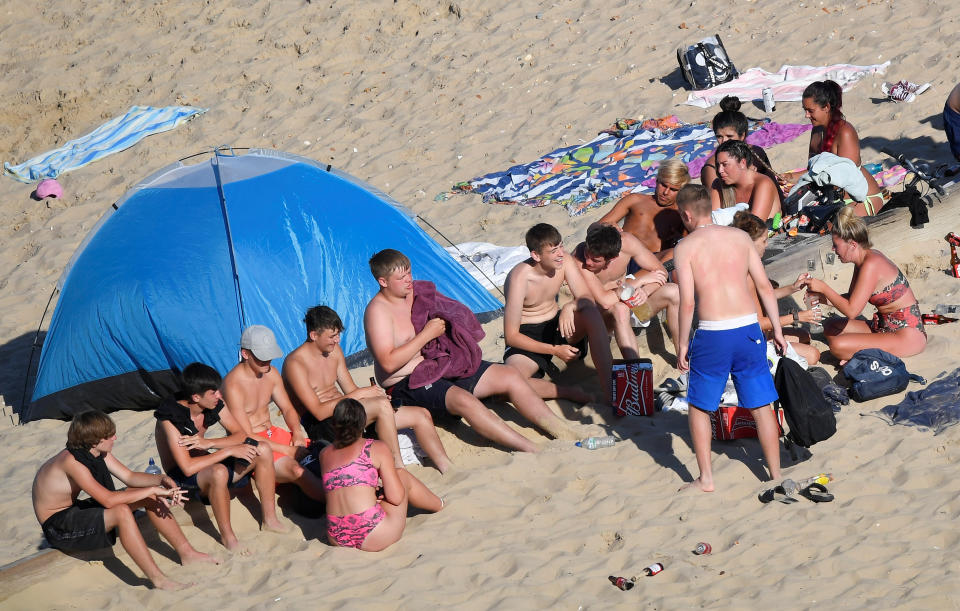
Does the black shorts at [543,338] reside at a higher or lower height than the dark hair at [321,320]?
lower

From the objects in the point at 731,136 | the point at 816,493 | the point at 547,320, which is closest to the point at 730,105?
the point at 731,136

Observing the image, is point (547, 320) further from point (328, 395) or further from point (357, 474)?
point (357, 474)

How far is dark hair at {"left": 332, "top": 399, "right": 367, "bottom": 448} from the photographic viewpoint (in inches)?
203

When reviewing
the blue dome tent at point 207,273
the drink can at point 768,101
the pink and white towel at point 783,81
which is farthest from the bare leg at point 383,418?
the pink and white towel at point 783,81

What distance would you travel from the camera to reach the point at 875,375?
589 centimetres

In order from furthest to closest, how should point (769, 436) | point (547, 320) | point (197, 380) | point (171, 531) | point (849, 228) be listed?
1. point (547, 320)
2. point (849, 228)
3. point (197, 380)
4. point (171, 531)
5. point (769, 436)

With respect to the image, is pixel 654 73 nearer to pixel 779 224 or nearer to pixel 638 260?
pixel 779 224

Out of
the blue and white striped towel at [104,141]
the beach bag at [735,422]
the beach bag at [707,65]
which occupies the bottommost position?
the beach bag at [735,422]

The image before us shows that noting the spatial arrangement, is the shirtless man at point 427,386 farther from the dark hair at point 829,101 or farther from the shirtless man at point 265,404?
the dark hair at point 829,101

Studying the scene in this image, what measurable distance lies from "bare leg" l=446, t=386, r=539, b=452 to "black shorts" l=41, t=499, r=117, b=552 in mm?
2051

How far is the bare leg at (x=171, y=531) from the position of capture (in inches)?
209

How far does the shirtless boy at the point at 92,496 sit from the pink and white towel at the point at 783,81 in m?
7.70

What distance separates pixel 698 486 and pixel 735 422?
0.59m

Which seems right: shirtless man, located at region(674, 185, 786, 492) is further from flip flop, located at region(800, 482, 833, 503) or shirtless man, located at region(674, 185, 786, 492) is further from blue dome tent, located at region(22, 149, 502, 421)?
blue dome tent, located at region(22, 149, 502, 421)
